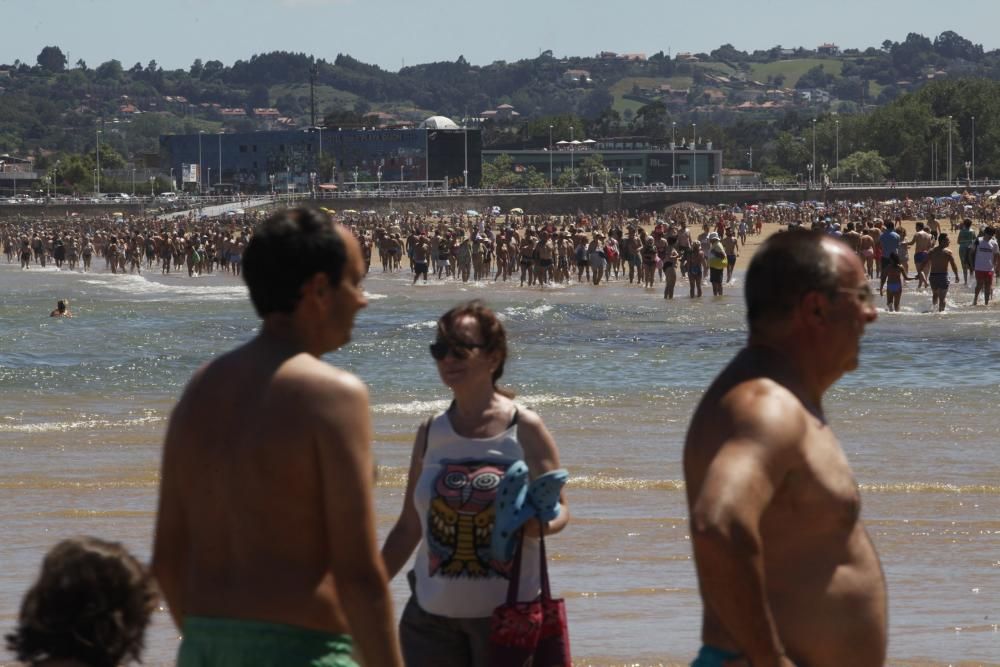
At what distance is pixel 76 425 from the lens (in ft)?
45.6

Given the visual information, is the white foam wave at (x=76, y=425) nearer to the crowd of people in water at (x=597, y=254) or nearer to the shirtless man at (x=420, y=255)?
the crowd of people in water at (x=597, y=254)

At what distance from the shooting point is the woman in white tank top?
3.80 m

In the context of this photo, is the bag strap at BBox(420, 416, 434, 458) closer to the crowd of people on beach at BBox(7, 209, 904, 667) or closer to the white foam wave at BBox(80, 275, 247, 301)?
the crowd of people on beach at BBox(7, 209, 904, 667)

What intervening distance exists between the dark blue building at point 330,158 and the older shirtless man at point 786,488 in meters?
144

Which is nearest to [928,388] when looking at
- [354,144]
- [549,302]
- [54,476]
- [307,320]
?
[54,476]

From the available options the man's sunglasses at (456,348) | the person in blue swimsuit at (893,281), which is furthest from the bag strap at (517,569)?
the person in blue swimsuit at (893,281)

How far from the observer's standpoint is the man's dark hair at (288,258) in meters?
2.84

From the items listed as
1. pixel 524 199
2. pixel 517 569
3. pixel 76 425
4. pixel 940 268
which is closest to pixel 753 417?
pixel 517 569

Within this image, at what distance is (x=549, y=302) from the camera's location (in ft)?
108

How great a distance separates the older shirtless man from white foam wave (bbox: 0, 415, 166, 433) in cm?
1137

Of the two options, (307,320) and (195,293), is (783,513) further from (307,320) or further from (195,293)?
(195,293)

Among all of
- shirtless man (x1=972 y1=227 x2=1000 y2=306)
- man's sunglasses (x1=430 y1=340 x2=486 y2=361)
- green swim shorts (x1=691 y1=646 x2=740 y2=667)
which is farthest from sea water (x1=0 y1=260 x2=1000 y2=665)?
green swim shorts (x1=691 y1=646 x2=740 y2=667)

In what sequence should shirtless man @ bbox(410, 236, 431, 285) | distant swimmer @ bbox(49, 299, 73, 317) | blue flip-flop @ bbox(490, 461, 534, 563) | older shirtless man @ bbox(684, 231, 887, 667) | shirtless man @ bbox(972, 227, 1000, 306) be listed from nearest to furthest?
1. older shirtless man @ bbox(684, 231, 887, 667)
2. blue flip-flop @ bbox(490, 461, 534, 563)
3. shirtless man @ bbox(972, 227, 1000, 306)
4. distant swimmer @ bbox(49, 299, 73, 317)
5. shirtless man @ bbox(410, 236, 431, 285)

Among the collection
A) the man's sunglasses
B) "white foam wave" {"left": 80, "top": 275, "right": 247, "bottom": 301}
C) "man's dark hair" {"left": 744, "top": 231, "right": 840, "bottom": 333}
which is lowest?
"white foam wave" {"left": 80, "top": 275, "right": 247, "bottom": 301}
